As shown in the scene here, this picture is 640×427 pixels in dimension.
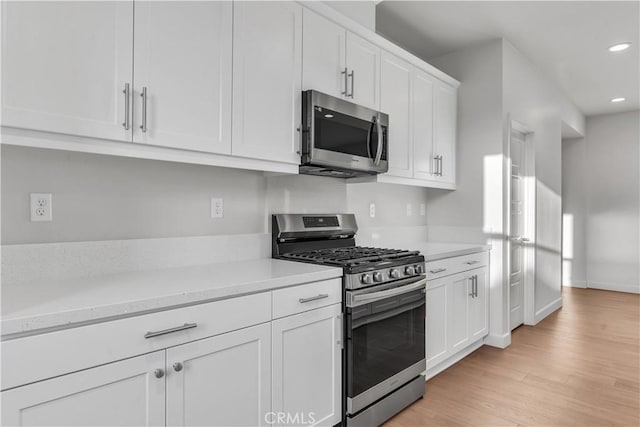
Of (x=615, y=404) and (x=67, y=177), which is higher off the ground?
(x=67, y=177)

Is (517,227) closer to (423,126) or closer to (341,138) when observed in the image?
(423,126)

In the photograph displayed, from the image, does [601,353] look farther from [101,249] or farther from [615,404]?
[101,249]

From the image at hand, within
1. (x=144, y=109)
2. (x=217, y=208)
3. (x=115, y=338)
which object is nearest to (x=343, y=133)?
(x=217, y=208)

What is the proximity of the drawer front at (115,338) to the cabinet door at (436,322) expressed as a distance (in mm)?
1484

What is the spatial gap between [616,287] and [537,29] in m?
4.71

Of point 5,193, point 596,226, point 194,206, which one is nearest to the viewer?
point 5,193

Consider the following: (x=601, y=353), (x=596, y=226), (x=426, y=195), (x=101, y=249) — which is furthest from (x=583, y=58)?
(x=101, y=249)

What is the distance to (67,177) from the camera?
5.35 ft

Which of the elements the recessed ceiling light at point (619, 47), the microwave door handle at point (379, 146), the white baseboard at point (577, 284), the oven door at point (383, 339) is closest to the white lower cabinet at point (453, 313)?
the oven door at point (383, 339)

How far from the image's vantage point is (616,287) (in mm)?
6023

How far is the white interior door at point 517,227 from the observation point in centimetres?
405

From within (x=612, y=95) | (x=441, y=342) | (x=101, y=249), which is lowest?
(x=441, y=342)

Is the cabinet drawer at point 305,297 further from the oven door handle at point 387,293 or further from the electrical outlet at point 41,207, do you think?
the electrical outlet at point 41,207

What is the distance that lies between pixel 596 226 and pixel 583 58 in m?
3.31
